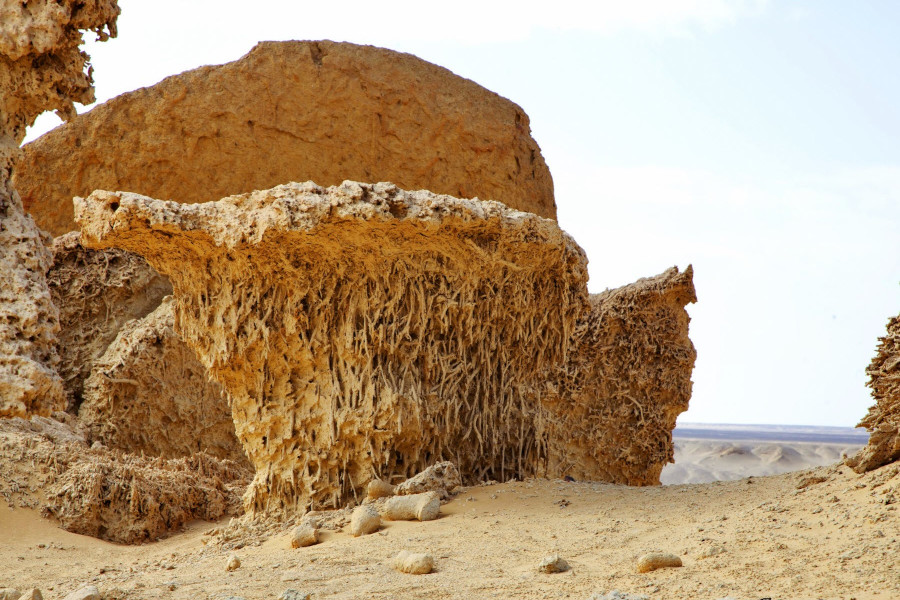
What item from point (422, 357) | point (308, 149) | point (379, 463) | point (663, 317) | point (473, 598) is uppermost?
point (308, 149)

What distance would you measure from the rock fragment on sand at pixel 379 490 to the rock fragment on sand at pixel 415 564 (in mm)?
1346

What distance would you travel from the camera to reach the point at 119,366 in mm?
9273

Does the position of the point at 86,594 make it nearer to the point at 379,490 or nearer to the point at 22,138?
→ the point at 379,490

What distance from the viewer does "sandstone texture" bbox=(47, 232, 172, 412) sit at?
9828 mm

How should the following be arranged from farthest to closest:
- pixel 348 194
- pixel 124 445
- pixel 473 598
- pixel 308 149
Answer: pixel 308 149 < pixel 124 445 < pixel 348 194 < pixel 473 598

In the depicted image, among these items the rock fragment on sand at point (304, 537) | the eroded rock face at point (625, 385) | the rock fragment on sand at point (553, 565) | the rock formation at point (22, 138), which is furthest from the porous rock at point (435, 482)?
the eroded rock face at point (625, 385)

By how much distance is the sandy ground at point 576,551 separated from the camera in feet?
10.9

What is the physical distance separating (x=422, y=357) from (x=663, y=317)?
5363mm

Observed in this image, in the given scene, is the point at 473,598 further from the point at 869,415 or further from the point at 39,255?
the point at 39,255

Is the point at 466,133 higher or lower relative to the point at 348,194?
higher

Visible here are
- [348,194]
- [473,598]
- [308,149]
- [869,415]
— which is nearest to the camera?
[473,598]

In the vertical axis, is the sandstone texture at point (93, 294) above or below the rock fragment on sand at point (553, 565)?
above

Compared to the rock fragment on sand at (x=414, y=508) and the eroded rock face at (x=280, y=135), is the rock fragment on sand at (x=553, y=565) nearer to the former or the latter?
the rock fragment on sand at (x=414, y=508)

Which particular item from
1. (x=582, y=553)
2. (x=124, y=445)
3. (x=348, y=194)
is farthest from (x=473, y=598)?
(x=124, y=445)
